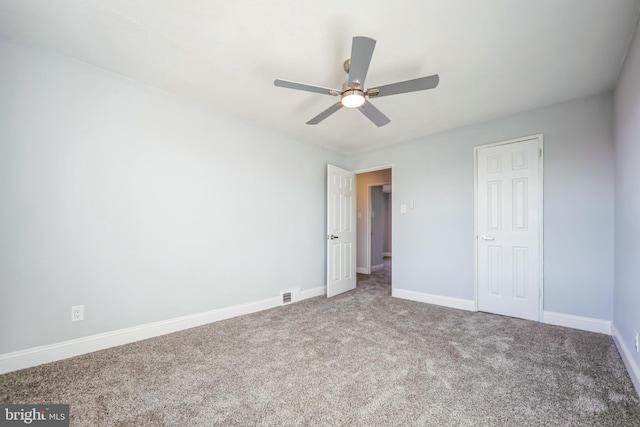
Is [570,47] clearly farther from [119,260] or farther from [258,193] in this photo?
[119,260]

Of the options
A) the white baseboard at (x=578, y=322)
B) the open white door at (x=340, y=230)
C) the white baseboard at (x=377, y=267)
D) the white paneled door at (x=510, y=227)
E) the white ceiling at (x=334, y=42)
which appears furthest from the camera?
the white baseboard at (x=377, y=267)

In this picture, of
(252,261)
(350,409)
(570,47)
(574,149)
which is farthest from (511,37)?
(252,261)

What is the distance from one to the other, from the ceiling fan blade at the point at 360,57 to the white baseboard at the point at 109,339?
270 centimetres

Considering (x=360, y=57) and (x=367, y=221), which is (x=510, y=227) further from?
(x=367, y=221)

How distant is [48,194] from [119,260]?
72cm

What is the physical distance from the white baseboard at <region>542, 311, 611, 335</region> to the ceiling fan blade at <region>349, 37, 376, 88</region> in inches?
122

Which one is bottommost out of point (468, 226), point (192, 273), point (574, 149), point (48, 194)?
point (192, 273)

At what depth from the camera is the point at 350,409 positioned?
1.56 metres

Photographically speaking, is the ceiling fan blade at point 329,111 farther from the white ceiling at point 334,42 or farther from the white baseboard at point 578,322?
the white baseboard at point 578,322

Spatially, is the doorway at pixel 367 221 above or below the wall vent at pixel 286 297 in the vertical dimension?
above

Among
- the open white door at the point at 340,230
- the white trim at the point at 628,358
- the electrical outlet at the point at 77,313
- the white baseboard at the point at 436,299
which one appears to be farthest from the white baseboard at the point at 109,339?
the white trim at the point at 628,358

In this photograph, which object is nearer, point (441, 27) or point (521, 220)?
point (441, 27)

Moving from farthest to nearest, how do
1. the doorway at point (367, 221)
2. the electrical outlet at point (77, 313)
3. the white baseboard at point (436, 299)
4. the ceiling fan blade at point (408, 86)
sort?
1. the doorway at point (367, 221)
2. the white baseboard at point (436, 299)
3. the electrical outlet at point (77, 313)
4. the ceiling fan blade at point (408, 86)

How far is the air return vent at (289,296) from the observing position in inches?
144
